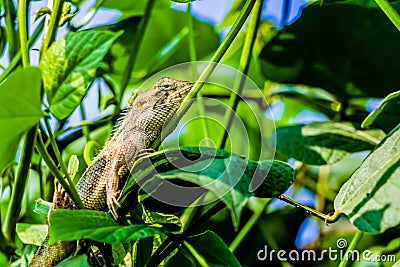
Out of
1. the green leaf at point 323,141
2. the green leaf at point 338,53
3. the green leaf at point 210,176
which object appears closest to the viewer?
the green leaf at point 210,176

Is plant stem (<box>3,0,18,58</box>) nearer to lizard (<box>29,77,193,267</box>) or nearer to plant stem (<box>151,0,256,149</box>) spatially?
lizard (<box>29,77,193,267</box>)

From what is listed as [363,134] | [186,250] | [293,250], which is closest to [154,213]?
[186,250]

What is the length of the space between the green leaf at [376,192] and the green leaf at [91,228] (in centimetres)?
15

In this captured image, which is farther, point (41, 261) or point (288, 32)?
point (288, 32)

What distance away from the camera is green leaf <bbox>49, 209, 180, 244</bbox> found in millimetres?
468

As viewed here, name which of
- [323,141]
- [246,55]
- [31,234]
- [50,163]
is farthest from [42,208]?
[323,141]

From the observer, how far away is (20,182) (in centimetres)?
57

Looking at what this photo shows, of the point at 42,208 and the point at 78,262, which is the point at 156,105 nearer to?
the point at 42,208

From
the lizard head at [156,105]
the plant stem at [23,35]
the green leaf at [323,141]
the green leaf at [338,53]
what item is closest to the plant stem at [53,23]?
the plant stem at [23,35]

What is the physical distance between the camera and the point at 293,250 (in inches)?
40.0

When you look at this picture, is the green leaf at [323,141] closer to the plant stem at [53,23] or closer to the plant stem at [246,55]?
the plant stem at [246,55]

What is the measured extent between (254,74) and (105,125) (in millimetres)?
292

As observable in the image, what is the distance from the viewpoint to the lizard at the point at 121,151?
29.4 inches

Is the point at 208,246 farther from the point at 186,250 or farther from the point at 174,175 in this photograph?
the point at 174,175
